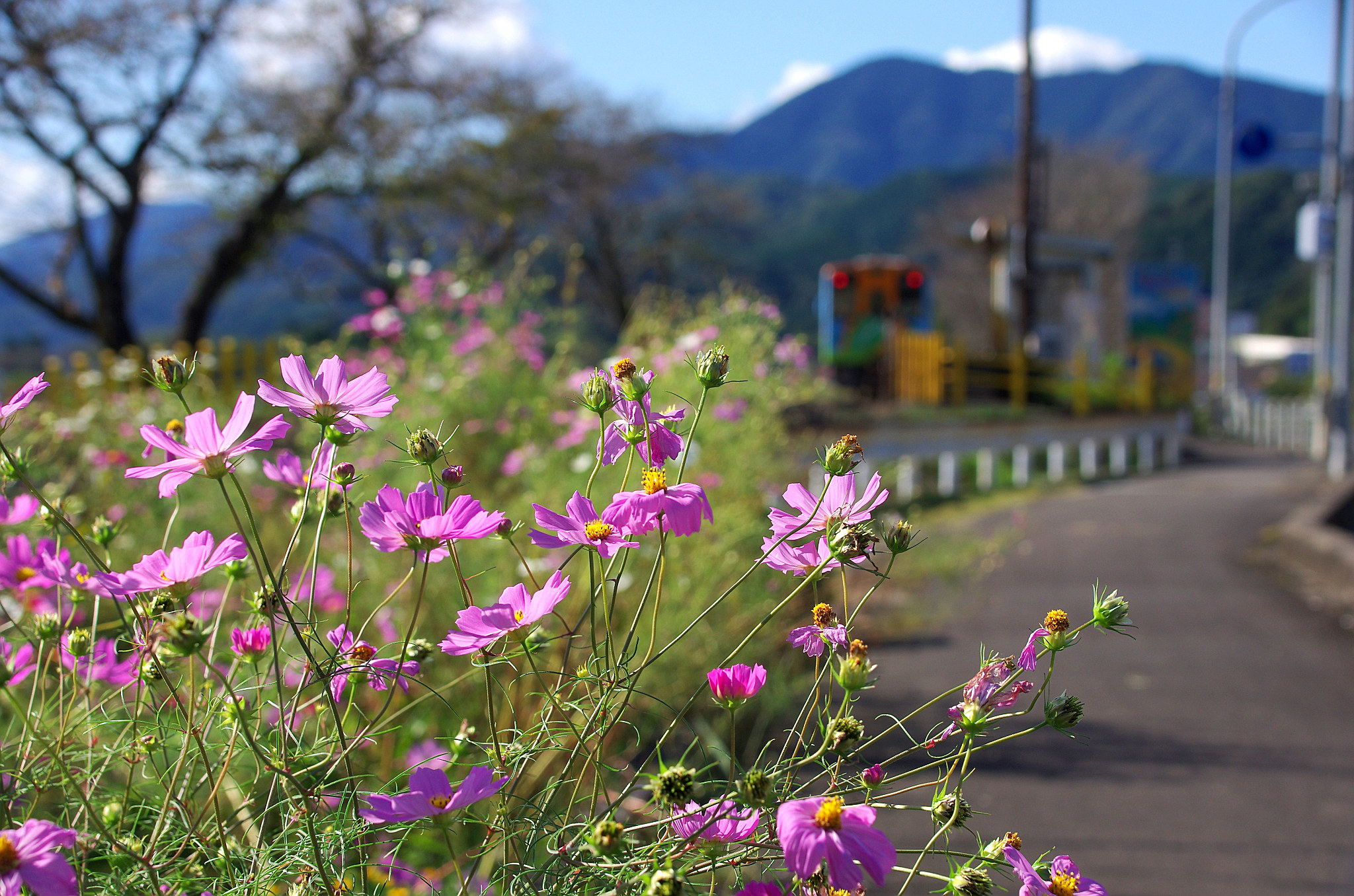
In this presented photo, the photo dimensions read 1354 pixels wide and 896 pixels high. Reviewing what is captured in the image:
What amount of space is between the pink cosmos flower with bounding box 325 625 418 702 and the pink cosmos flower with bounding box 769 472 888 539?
32 centimetres

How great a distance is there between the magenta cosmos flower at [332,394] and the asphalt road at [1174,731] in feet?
1.92

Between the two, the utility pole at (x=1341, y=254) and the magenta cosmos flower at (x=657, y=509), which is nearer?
the magenta cosmos flower at (x=657, y=509)

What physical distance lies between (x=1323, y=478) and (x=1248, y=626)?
8.02m

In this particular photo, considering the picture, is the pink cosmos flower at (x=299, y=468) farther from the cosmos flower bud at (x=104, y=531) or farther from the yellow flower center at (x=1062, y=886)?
the yellow flower center at (x=1062, y=886)

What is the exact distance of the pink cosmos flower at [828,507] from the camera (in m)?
0.74

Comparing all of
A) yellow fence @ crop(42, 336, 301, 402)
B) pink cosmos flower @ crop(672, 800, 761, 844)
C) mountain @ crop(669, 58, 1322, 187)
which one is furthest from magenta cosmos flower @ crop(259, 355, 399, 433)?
mountain @ crop(669, 58, 1322, 187)

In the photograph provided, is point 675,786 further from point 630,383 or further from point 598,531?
point 630,383

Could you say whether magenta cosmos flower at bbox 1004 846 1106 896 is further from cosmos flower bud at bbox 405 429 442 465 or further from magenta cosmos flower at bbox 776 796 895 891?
cosmos flower bud at bbox 405 429 442 465

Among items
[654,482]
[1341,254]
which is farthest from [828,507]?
[1341,254]

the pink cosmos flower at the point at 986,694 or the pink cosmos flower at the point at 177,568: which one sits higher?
the pink cosmos flower at the point at 177,568

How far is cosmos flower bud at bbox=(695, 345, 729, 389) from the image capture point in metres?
0.73

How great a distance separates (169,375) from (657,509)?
385 mm

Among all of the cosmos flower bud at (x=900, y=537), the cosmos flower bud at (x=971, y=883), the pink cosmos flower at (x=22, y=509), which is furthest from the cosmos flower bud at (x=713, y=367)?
the pink cosmos flower at (x=22, y=509)

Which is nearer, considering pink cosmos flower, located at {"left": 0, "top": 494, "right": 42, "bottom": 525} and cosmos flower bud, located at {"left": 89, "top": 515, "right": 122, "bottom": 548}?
cosmos flower bud, located at {"left": 89, "top": 515, "right": 122, "bottom": 548}
